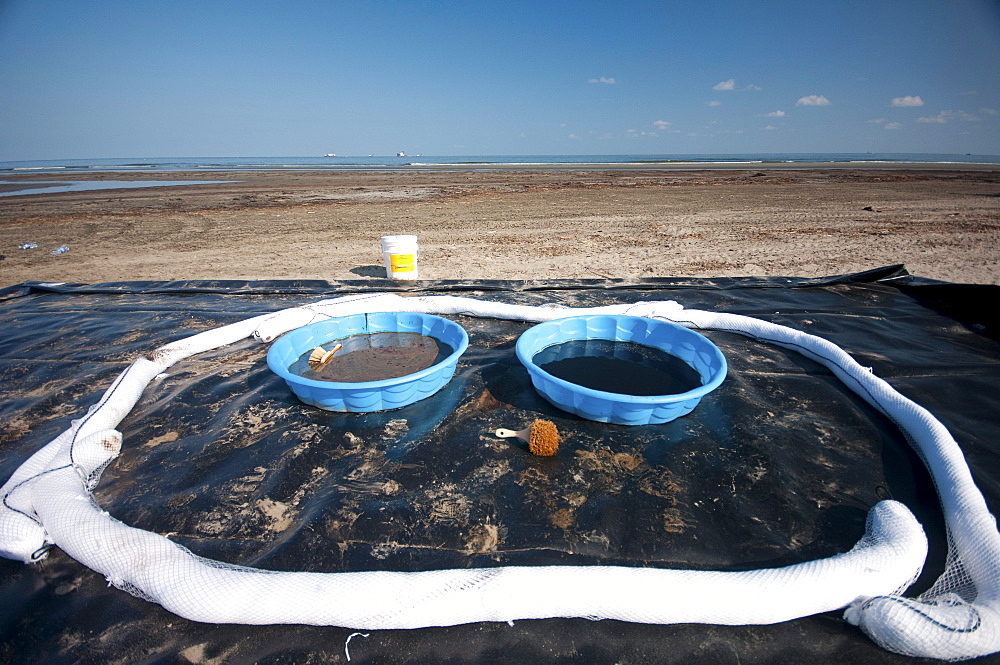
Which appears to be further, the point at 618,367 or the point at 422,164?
the point at 422,164

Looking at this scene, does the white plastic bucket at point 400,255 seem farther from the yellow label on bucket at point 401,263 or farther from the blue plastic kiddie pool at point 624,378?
the blue plastic kiddie pool at point 624,378

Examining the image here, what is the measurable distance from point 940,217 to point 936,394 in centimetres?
969

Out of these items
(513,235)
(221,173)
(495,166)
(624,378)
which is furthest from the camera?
(495,166)

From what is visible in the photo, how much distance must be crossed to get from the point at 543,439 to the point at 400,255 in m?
3.34

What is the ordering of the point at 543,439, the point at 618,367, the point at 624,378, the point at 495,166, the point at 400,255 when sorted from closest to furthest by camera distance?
the point at 543,439 → the point at 624,378 → the point at 618,367 → the point at 400,255 → the point at 495,166

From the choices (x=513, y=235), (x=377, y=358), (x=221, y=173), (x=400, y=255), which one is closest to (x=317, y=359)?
(x=377, y=358)

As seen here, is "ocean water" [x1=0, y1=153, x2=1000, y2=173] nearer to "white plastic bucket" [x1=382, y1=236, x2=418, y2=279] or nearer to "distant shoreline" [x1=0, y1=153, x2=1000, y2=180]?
"distant shoreline" [x1=0, y1=153, x2=1000, y2=180]

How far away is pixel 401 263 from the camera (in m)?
4.49

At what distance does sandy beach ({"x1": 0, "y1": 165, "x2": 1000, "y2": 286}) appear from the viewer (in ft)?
17.4

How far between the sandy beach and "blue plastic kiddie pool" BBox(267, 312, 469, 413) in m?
2.32

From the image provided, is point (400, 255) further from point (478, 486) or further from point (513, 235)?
point (478, 486)

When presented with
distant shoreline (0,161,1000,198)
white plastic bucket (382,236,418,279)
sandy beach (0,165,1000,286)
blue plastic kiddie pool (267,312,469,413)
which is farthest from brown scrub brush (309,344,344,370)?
distant shoreline (0,161,1000,198)

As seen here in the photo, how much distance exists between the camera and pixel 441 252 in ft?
20.5

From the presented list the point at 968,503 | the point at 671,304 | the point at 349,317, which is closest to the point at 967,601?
the point at 968,503
